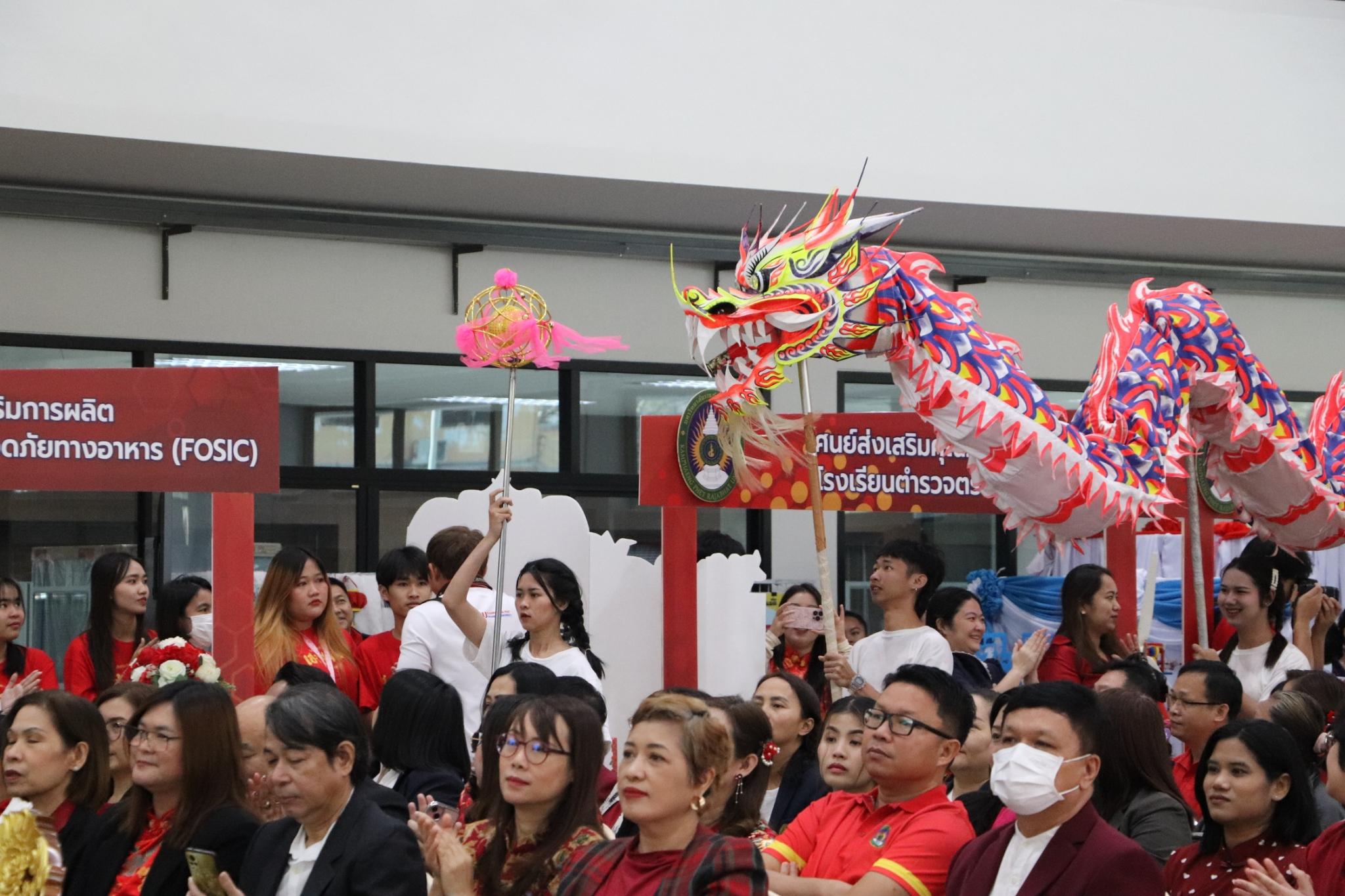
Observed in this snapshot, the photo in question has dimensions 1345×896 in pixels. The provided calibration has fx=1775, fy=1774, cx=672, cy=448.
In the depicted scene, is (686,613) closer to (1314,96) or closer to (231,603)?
(231,603)

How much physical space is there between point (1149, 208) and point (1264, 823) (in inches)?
221

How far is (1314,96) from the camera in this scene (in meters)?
9.22

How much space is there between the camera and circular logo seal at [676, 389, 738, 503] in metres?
6.36

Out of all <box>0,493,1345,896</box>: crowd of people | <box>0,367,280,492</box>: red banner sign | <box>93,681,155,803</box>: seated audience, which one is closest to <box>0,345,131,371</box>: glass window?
<box>0,367,280,492</box>: red banner sign

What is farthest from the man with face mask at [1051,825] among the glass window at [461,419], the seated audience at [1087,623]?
the glass window at [461,419]

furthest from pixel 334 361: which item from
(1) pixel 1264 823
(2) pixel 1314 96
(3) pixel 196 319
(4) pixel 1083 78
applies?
(1) pixel 1264 823

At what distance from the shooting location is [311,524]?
8.64 metres

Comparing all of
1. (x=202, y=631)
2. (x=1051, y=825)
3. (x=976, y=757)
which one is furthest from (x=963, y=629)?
(x=1051, y=825)

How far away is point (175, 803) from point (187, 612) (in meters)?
2.59

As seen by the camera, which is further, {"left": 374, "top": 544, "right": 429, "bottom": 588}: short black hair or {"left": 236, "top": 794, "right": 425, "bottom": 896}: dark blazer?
{"left": 374, "top": 544, "right": 429, "bottom": 588}: short black hair

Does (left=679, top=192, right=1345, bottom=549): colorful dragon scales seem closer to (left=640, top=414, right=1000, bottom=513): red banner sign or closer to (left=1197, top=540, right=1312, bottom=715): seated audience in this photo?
(left=1197, top=540, right=1312, bottom=715): seated audience

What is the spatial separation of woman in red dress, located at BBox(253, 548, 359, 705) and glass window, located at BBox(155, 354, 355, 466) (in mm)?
2797

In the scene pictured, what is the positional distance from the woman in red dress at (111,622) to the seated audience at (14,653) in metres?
0.15

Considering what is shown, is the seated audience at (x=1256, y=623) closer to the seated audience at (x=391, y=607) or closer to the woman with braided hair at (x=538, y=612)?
the woman with braided hair at (x=538, y=612)
